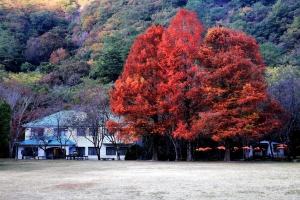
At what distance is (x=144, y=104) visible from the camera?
1201 inches

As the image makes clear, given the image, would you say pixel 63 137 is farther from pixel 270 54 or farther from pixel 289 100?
pixel 270 54

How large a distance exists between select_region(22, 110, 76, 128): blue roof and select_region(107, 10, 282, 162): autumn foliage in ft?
37.4

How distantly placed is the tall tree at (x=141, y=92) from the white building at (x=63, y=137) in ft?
28.8

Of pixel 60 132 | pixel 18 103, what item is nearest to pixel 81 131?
pixel 60 132

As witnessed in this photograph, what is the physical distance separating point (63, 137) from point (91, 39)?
37372mm

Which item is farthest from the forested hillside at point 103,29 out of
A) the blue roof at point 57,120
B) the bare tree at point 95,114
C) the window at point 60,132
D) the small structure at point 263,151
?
the bare tree at point 95,114

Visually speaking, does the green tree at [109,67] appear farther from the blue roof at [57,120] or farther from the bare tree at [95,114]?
the bare tree at [95,114]

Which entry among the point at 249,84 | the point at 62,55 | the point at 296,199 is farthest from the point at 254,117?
the point at 62,55

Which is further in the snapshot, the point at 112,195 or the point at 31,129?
the point at 31,129

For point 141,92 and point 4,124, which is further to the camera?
point 141,92

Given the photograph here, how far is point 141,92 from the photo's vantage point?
102 feet

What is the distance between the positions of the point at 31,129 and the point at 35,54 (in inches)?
1263

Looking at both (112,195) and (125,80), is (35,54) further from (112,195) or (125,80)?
(112,195)

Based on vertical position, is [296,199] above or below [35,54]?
below
